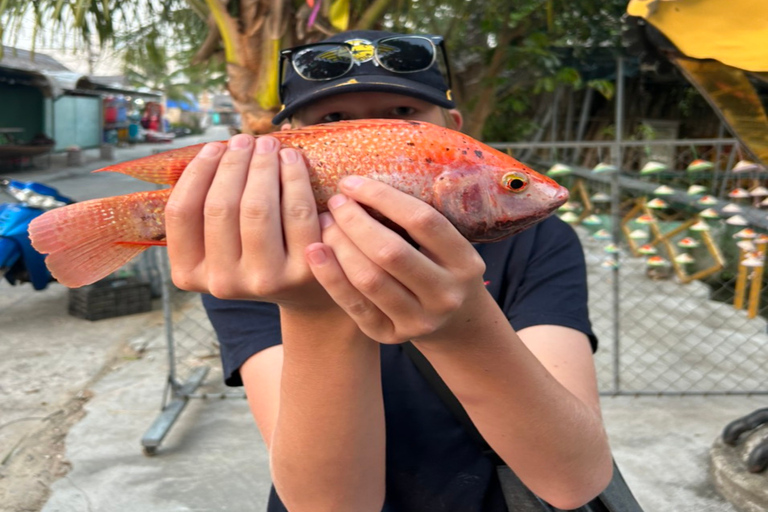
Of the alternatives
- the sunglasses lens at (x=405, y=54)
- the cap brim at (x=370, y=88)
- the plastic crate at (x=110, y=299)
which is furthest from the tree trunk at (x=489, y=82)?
the cap brim at (x=370, y=88)

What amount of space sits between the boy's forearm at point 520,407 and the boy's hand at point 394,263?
0.08 metres

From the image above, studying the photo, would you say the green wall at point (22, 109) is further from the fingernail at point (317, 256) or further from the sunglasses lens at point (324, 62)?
the fingernail at point (317, 256)

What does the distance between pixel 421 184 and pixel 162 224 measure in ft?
1.48

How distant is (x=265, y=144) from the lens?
98cm

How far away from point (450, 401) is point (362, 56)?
853 millimetres

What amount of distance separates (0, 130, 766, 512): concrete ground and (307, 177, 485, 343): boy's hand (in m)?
2.77

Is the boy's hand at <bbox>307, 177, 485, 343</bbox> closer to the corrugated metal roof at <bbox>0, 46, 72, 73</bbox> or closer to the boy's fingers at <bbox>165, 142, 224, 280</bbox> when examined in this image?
the boy's fingers at <bbox>165, 142, 224, 280</bbox>

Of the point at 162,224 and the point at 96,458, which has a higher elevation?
the point at 162,224

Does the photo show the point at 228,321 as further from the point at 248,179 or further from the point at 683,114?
the point at 683,114

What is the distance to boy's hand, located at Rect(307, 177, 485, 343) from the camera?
90 cm

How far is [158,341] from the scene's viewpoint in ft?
18.5

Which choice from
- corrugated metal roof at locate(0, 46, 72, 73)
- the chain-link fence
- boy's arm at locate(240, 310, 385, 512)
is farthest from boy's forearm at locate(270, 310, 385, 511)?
corrugated metal roof at locate(0, 46, 72, 73)

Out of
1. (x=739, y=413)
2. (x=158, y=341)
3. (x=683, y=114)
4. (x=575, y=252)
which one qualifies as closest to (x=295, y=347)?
(x=575, y=252)

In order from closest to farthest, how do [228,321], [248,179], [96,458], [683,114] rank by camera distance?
1. [248,179]
2. [228,321]
3. [96,458]
4. [683,114]
